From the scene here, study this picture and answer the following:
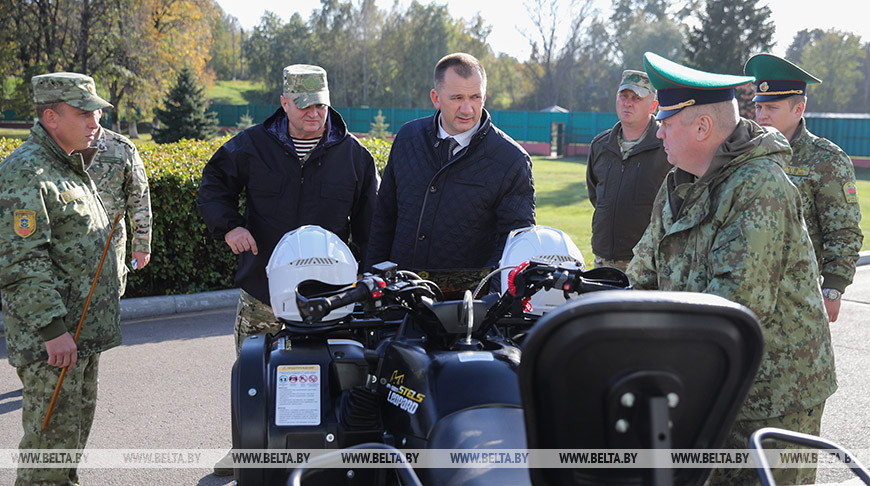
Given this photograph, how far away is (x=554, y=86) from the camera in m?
78.3

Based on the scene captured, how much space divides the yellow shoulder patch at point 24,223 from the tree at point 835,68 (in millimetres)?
85076

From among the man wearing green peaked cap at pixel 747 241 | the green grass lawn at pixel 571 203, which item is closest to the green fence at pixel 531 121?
the green grass lawn at pixel 571 203

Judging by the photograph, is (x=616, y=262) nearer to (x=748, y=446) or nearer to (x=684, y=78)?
(x=748, y=446)

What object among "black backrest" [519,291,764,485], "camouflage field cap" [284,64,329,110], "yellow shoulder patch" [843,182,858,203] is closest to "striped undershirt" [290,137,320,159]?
"camouflage field cap" [284,64,329,110]

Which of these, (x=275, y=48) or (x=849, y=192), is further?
(x=275, y=48)

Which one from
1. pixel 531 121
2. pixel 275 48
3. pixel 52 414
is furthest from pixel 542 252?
pixel 275 48

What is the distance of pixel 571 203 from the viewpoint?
18688 mm

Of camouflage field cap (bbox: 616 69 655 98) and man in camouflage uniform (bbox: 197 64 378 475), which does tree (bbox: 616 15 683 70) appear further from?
man in camouflage uniform (bbox: 197 64 378 475)

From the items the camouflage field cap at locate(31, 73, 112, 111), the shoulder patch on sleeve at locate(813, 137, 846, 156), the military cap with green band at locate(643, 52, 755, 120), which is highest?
the military cap with green band at locate(643, 52, 755, 120)

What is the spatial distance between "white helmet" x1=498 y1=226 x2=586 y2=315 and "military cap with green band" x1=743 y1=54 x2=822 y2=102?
81.7 inches

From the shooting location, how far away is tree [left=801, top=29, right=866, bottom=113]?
7819 centimetres

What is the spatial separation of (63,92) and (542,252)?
2.49 metres

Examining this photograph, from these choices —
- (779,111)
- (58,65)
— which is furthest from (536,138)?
(779,111)

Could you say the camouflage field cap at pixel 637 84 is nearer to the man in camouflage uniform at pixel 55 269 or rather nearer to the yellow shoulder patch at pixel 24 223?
the man in camouflage uniform at pixel 55 269
